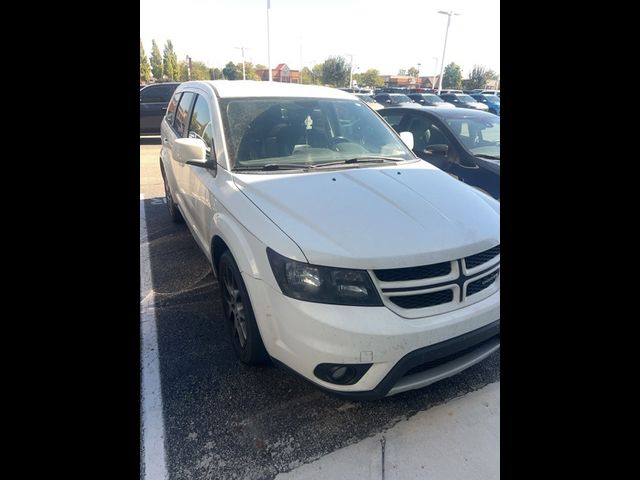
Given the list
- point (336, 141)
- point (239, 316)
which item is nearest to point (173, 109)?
point (336, 141)

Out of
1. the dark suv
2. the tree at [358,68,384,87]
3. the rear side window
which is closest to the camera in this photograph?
the rear side window

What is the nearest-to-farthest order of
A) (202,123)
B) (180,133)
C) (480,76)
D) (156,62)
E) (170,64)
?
(202,123), (180,133), (170,64), (156,62), (480,76)

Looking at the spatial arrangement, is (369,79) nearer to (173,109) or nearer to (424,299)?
(173,109)

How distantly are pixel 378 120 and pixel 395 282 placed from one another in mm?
2227

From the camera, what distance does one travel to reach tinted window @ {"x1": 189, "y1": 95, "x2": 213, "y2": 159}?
124 inches

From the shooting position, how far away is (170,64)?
4850 centimetres

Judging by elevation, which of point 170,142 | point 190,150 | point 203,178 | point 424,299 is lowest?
point 424,299

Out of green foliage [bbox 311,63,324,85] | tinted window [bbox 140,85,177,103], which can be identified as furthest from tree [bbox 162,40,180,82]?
tinted window [bbox 140,85,177,103]

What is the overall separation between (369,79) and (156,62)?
3934cm

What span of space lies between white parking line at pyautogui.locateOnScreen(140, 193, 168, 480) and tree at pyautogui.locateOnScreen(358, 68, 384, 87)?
252 ft

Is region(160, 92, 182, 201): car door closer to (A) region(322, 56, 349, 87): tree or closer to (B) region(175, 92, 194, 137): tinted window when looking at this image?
(B) region(175, 92, 194, 137): tinted window

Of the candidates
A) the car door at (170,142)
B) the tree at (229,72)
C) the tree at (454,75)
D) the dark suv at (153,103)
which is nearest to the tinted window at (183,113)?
the car door at (170,142)

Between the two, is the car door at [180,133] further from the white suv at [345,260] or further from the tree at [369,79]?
the tree at [369,79]
